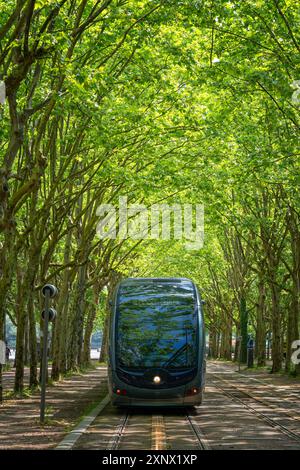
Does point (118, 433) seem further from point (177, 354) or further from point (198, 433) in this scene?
point (177, 354)

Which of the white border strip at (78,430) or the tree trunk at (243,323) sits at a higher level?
the tree trunk at (243,323)

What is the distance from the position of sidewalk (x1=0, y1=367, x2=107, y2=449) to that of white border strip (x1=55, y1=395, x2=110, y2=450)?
6.2 inches

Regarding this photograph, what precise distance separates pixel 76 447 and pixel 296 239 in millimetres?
23005

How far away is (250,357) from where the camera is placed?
43.6m

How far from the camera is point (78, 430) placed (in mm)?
14664

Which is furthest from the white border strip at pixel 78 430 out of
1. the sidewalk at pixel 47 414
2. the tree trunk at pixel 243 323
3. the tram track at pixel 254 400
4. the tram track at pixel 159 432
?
the tree trunk at pixel 243 323

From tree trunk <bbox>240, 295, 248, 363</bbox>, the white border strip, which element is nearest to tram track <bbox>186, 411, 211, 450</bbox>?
the white border strip

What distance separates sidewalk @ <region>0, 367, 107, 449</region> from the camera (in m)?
13.3

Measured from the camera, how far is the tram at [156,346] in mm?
18469

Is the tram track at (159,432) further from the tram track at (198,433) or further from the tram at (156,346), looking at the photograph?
the tram at (156,346)

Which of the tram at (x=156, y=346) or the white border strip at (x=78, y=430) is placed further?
the tram at (x=156, y=346)
